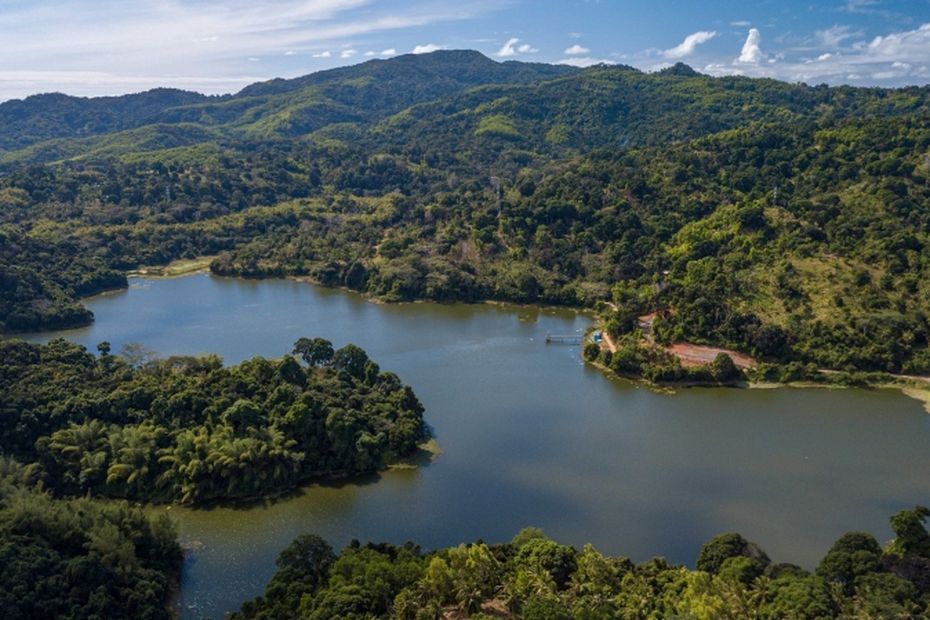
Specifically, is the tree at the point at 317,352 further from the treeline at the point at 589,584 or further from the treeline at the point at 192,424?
the treeline at the point at 589,584

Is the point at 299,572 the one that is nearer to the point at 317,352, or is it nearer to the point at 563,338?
the point at 317,352

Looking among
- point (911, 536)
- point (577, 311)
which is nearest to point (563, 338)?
point (577, 311)

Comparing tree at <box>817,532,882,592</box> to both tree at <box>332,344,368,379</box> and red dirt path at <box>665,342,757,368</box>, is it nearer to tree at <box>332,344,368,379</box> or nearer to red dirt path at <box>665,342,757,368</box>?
red dirt path at <box>665,342,757,368</box>

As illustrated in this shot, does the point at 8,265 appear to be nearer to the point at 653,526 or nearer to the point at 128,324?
the point at 128,324

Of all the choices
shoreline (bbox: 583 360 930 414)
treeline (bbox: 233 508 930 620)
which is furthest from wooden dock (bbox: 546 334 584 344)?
treeline (bbox: 233 508 930 620)

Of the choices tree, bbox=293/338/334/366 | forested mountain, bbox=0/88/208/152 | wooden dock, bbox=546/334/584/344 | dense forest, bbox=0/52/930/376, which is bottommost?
wooden dock, bbox=546/334/584/344

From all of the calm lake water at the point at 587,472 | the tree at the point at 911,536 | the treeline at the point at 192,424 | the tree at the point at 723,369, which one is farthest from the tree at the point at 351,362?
the tree at the point at 911,536
